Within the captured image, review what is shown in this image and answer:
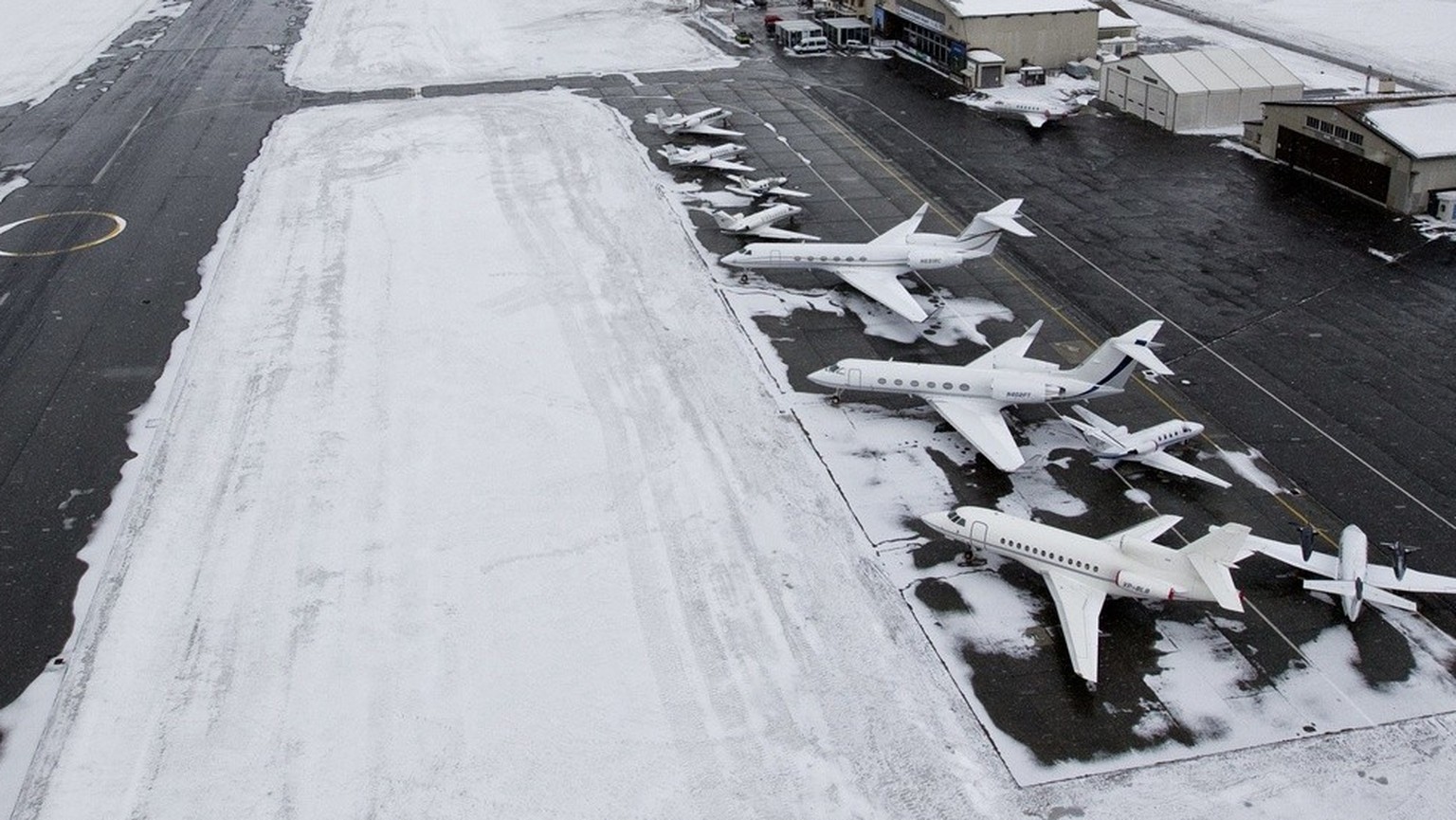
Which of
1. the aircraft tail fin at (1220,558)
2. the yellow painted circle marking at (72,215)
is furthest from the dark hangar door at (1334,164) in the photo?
the yellow painted circle marking at (72,215)

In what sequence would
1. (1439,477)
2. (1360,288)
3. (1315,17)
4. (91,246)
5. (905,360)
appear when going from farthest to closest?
Result: (1315,17), (91,246), (1360,288), (905,360), (1439,477)

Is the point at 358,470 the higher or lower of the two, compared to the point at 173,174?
lower

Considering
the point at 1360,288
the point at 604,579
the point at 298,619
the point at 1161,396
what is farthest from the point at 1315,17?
the point at 298,619

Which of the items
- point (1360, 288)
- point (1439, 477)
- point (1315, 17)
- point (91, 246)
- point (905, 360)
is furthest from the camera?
point (1315, 17)

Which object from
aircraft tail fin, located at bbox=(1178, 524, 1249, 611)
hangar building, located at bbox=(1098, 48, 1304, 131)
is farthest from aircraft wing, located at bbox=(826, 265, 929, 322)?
hangar building, located at bbox=(1098, 48, 1304, 131)

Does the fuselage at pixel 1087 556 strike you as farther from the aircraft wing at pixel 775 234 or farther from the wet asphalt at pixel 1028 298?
the aircraft wing at pixel 775 234

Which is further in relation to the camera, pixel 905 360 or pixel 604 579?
pixel 905 360

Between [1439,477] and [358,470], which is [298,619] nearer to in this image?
[358,470]
